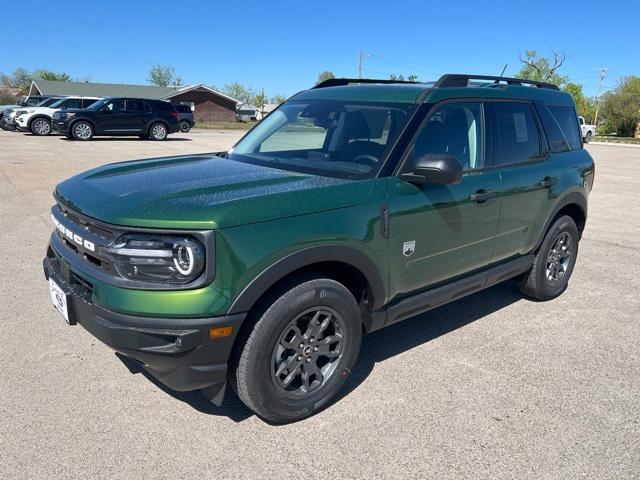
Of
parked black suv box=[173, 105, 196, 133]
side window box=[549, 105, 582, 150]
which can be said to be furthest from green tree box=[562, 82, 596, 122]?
side window box=[549, 105, 582, 150]

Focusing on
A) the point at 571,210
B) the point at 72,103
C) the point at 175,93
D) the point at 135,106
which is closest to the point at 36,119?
the point at 72,103

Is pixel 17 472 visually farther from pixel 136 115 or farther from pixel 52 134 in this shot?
pixel 52 134

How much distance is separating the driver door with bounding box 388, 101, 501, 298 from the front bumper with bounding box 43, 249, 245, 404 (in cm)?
120

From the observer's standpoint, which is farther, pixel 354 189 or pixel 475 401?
pixel 475 401

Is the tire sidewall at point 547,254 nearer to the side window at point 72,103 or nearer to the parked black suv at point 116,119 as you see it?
the parked black suv at point 116,119

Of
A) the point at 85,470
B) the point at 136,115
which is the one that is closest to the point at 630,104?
the point at 136,115

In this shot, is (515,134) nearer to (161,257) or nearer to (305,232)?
(305,232)

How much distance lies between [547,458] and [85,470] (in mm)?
2295

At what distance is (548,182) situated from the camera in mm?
4391

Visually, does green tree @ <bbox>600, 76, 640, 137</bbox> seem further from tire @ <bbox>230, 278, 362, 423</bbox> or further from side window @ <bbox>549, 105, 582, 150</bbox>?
tire @ <bbox>230, 278, 362, 423</bbox>

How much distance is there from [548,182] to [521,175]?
0.45 metres

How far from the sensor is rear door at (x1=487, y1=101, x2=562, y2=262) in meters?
3.98

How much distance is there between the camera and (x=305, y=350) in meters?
2.93

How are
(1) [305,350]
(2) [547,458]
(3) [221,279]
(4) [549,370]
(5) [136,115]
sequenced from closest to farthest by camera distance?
(3) [221,279], (2) [547,458], (1) [305,350], (4) [549,370], (5) [136,115]
